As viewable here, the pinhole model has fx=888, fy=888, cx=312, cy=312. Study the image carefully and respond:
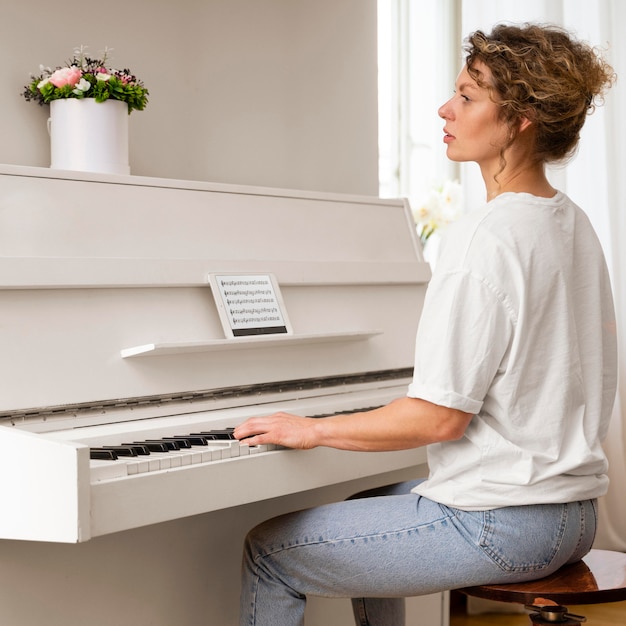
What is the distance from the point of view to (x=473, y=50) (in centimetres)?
144

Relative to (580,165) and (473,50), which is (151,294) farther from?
(580,165)

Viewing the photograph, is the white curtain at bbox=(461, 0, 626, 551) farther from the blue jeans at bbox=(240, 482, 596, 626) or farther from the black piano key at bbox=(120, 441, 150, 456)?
the black piano key at bbox=(120, 441, 150, 456)

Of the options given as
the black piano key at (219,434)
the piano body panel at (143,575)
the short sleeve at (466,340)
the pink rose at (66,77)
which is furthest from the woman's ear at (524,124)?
the piano body panel at (143,575)

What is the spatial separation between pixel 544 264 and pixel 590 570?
1.68 feet

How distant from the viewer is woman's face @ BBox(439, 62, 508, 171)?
1397mm

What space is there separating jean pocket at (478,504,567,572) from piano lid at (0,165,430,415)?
0.60 m

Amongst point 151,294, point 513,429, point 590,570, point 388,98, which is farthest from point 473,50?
point 388,98

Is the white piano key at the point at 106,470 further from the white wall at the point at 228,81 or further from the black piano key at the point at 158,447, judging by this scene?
the white wall at the point at 228,81

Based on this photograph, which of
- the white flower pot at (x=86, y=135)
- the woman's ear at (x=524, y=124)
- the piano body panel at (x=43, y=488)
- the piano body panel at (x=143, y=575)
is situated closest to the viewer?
the piano body panel at (x=43, y=488)

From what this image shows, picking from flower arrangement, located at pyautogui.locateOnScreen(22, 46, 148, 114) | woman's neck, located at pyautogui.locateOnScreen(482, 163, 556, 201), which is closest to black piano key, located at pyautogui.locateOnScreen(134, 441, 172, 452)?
woman's neck, located at pyautogui.locateOnScreen(482, 163, 556, 201)

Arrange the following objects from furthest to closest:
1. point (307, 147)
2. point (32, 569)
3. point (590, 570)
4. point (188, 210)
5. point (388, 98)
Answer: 1. point (388, 98)
2. point (307, 147)
3. point (188, 210)
4. point (32, 569)
5. point (590, 570)

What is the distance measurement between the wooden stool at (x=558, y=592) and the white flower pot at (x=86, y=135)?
3.58 ft

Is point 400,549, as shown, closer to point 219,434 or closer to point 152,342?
point 219,434

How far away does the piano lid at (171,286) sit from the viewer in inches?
58.5
